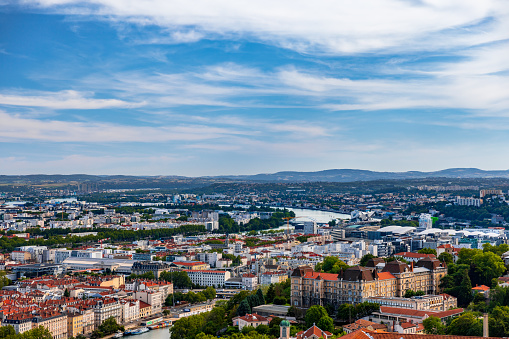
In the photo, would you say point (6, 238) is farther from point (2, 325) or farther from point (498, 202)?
point (498, 202)

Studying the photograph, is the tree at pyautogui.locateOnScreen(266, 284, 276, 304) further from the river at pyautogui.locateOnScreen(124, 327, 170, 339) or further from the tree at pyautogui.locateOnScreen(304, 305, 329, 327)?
the tree at pyautogui.locateOnScreen(304, 305, 329, 327)

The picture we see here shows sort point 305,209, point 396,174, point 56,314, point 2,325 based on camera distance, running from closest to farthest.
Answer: point 2,325 < point 56,314 < point 305,209 < point 396,174

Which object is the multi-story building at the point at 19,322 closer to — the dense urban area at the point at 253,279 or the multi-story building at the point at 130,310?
the dense urban area at the point at 253,279

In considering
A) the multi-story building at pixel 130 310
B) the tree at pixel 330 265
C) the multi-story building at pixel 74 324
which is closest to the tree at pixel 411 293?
the tree at pixel 330 265

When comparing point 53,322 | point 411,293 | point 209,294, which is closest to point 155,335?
point 53,322

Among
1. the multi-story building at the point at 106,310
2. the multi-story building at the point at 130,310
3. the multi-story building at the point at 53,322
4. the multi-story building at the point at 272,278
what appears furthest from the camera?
the multi-story building at the point at 272,278

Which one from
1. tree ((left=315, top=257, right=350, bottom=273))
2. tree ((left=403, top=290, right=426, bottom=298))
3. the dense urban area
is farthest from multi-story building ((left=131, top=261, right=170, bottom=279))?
tree ((left=403, top=290, right=426, bottom=298))

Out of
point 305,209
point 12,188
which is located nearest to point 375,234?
point 305,209
